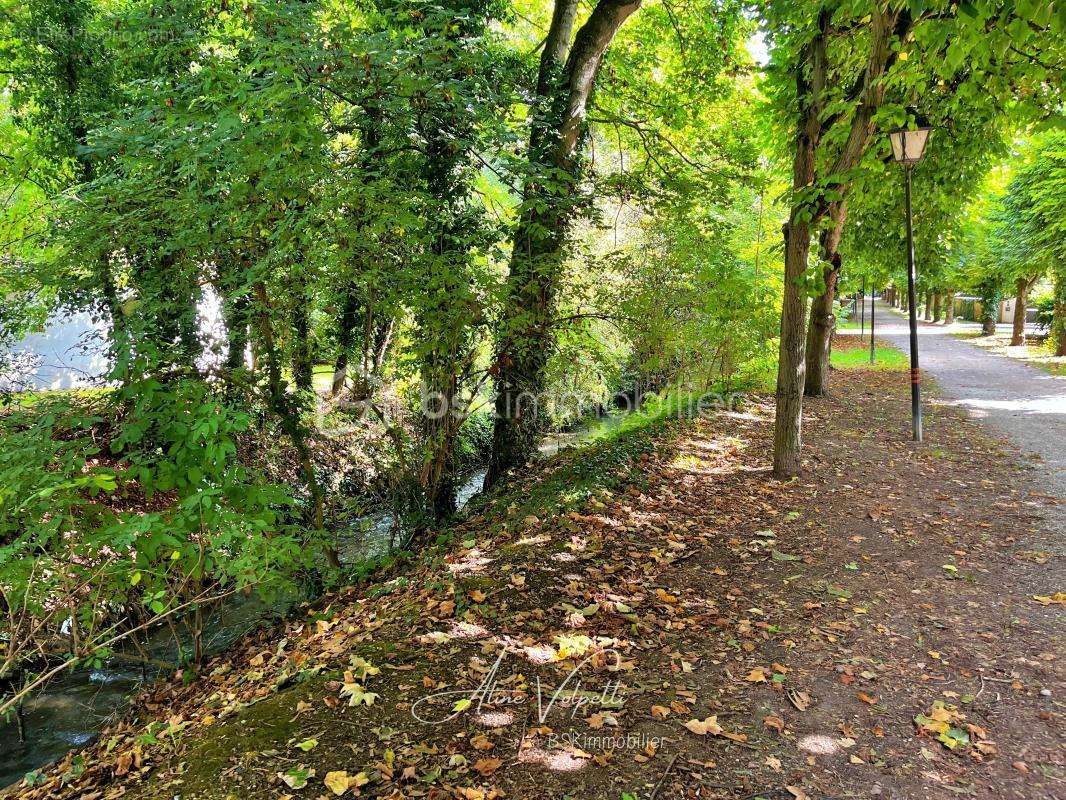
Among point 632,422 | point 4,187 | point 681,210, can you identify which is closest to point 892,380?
point 632,422

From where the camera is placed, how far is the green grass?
2081 cm

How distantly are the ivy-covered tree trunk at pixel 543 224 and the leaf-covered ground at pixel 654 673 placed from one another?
217 centimetres

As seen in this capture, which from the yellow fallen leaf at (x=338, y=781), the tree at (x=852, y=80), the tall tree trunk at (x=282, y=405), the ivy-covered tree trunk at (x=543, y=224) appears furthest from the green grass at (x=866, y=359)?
the yellow fallen leaf at (x=338, y=781)

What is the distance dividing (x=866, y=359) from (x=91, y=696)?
79.9ft

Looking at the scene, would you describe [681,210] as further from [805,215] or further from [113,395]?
[113,395]

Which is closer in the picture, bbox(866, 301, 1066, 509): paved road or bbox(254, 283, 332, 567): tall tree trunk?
bbox(254, 283, 332, 567): tall tree trunk

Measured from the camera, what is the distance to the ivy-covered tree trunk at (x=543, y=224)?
674 cm

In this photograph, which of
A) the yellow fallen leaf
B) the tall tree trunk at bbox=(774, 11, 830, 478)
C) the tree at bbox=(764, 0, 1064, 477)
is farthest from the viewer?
the tall tree trunk at bbox=(774, 11, 830, 478)

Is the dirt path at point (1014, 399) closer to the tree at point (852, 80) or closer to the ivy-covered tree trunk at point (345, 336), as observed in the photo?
the tree at point (852, 80)

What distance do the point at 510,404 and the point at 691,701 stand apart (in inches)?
224

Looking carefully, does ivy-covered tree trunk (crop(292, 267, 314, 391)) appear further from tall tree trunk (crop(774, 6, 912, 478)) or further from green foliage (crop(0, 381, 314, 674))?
tall tree trunk (crop(774, 6, 912, 478))

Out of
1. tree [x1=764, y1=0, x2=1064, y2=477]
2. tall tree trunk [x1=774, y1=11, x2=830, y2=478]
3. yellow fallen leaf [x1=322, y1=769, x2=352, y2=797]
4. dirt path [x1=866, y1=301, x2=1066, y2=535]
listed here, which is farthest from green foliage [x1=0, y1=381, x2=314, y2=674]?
dirt path [x1=866, y1=301, x2=1066, y2=535]

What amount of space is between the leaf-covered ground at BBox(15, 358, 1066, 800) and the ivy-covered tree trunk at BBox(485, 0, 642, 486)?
217 centimetres

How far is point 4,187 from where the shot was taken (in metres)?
10.6
